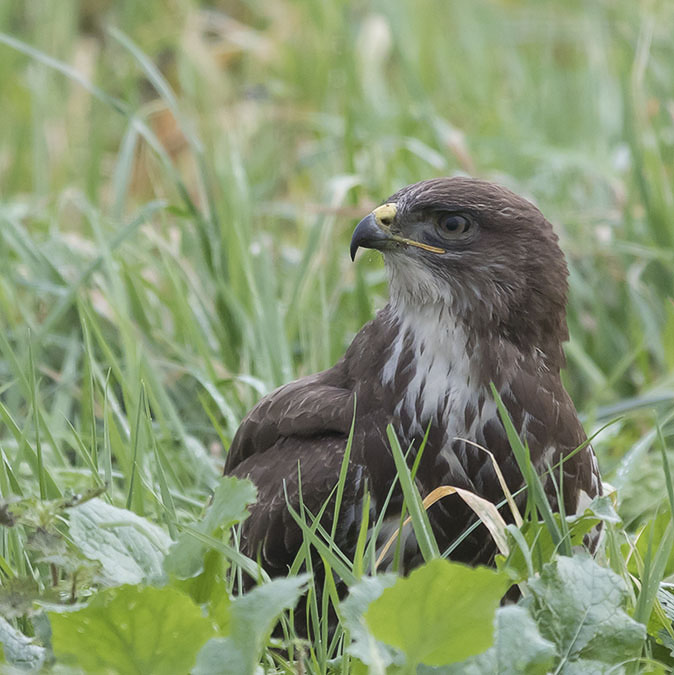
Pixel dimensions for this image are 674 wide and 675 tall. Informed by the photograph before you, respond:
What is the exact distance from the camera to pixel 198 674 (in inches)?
88.7

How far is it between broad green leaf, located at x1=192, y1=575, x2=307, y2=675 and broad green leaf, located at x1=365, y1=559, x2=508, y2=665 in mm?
154

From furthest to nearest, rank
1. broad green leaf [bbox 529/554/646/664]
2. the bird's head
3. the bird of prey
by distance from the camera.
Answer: the bird's head → the bird of prey → broad green leaf [bbox 529/554/646/664]

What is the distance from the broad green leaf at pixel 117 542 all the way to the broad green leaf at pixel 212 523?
0.15ft

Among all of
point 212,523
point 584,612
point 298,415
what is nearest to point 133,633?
point 212,523

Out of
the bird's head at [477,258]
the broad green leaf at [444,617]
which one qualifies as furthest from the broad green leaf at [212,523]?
the bird's head at [477,258]

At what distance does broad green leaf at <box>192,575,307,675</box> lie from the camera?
223cm

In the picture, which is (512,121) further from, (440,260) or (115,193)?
(440,260)

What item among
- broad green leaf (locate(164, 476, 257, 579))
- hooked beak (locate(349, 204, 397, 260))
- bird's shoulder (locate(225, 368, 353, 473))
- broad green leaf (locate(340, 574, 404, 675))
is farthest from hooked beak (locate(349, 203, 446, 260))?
broad green leaf (locate(340, 574, 404, 675))

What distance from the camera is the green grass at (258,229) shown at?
9.71ft

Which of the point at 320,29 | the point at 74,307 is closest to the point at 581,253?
the point at 74,307

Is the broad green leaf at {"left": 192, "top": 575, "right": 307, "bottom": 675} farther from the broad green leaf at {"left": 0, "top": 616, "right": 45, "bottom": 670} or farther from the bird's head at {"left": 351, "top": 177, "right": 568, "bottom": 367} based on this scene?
the bird's head at {"left": 351, "top": 177, "right": 568, "bottom": 367}

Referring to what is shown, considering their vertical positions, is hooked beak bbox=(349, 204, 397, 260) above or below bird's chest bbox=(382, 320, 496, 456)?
above

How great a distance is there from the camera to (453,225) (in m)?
3.29

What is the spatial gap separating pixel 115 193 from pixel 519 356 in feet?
8.60
